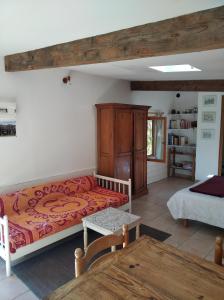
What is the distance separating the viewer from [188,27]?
1.70 m

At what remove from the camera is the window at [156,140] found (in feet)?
21.3

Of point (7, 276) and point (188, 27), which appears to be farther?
point (7, 276)

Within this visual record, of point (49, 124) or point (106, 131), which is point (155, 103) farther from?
point (49, 124)

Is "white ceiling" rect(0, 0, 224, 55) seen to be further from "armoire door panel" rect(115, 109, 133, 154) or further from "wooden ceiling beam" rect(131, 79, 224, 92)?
"wooden ceiling beam" rect(131, 79, 224, 92)

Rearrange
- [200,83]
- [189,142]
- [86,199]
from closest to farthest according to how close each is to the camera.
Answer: [86,199], [200,83], [189,142]

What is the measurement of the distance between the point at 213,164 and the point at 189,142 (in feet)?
3.42

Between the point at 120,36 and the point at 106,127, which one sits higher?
the point at 120,36

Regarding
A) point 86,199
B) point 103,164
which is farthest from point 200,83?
point 86,199

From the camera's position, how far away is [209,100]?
6098mm

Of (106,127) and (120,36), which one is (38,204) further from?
(120,36)

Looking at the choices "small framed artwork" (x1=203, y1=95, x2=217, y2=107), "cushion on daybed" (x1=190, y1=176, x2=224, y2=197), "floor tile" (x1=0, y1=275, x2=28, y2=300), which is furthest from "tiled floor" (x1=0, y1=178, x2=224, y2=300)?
"small framed artwork" (x1=203, y1=95, x2=217, y2=107)

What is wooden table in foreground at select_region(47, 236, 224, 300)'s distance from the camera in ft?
4.23

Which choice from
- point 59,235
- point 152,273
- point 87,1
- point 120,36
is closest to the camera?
point 152,273

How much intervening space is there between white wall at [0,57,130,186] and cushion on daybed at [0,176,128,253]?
274mm
